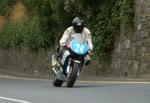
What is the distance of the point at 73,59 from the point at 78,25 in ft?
2.84

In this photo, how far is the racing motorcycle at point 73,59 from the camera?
15586 mm

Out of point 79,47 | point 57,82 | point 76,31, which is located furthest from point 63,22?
point 79,47

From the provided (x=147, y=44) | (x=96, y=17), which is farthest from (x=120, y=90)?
(x=96, y=17)

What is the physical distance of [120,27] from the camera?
2323cm

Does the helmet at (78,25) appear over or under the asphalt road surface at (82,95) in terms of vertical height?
over

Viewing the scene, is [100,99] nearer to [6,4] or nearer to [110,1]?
[110,1]

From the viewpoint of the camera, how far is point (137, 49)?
21953mm

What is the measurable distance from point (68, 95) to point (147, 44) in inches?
324

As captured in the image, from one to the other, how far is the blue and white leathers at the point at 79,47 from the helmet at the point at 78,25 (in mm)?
287

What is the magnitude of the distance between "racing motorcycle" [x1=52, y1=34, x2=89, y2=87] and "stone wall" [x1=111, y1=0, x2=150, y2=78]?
18.0ft

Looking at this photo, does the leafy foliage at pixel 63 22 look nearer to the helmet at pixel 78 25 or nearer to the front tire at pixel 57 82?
the front tire at pixel 57 82

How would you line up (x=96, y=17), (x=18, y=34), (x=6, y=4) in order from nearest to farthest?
(x=96, y=17) → (x=18, y=34) → (x=6, y=4)

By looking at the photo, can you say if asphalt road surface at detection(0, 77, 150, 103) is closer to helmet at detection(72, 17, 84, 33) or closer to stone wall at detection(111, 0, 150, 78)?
helmet at detection(72, 17, 84, 33)

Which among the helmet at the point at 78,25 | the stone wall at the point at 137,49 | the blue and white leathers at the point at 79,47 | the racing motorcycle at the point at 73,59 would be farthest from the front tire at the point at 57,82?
the stone wall at the point at 137,49
